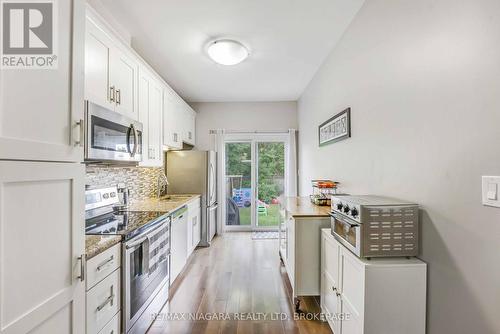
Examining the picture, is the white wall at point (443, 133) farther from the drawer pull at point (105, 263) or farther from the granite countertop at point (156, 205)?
the granite countertop at point (156, 205)

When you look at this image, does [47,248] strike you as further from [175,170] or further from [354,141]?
[175,170]

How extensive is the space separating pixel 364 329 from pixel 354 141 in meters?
1.51

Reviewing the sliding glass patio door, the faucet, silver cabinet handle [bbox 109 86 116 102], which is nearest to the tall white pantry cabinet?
silver cabinet handle [bbox 109 86 116 102]

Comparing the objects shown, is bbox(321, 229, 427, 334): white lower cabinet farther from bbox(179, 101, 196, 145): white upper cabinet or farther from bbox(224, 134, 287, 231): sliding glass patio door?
bbox(224, 134, 287, 231): sliding glass patio door

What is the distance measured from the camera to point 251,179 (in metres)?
5.02

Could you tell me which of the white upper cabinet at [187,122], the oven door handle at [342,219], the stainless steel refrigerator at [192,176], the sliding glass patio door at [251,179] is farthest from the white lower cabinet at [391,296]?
the sliding glass patio door at [251,179]

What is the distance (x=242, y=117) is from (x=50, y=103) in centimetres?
420

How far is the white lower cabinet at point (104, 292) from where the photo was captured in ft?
4.27

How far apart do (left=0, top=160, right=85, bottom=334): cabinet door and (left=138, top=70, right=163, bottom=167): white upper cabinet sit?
1.75 metres

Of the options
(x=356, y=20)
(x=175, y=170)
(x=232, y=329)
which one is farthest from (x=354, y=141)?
(x=175, y=170)

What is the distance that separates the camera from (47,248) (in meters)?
0.86

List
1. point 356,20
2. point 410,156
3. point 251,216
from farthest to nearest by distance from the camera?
1. point 251,216
2. point 356,20
3. point 410,156

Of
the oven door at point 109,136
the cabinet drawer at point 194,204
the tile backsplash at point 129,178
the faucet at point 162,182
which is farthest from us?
the faucet at point 162,182

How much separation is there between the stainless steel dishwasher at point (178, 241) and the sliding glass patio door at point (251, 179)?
197cm
